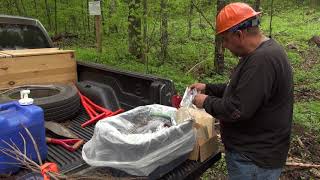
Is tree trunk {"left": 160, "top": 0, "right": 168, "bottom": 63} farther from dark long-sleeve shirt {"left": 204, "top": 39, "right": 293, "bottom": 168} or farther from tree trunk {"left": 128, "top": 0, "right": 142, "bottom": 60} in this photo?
dark long-sleeve shirt {"left": 204, "top": 39, "right": 293, "bottom": 168}

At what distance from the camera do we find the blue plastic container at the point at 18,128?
7.64 ft

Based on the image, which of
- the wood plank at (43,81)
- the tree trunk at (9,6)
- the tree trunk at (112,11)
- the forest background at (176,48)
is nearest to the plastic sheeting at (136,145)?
the wood plank at (43,81)

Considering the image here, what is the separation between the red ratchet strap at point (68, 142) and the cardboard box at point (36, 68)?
3.05 ft

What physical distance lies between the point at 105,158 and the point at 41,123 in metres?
0.53

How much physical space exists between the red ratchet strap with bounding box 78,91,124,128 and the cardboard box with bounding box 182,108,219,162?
0.91 m

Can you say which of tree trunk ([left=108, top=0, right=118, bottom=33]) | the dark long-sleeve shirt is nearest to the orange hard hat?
the dark long-sleeve shirt

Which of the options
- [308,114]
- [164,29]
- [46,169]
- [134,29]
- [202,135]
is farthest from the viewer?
[164,29]

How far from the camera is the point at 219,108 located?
Result: 2416 millimetres

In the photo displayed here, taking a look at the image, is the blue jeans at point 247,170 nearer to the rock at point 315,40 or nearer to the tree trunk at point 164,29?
the tree trunk at point 164,29

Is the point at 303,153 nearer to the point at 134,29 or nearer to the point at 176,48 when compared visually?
the point at 134,29

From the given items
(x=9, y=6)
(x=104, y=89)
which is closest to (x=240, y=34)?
(x=104, y=89)

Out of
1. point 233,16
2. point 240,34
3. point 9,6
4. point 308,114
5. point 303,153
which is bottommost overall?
point 303,153

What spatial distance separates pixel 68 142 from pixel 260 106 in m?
1.48

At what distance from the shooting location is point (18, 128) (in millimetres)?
2361
